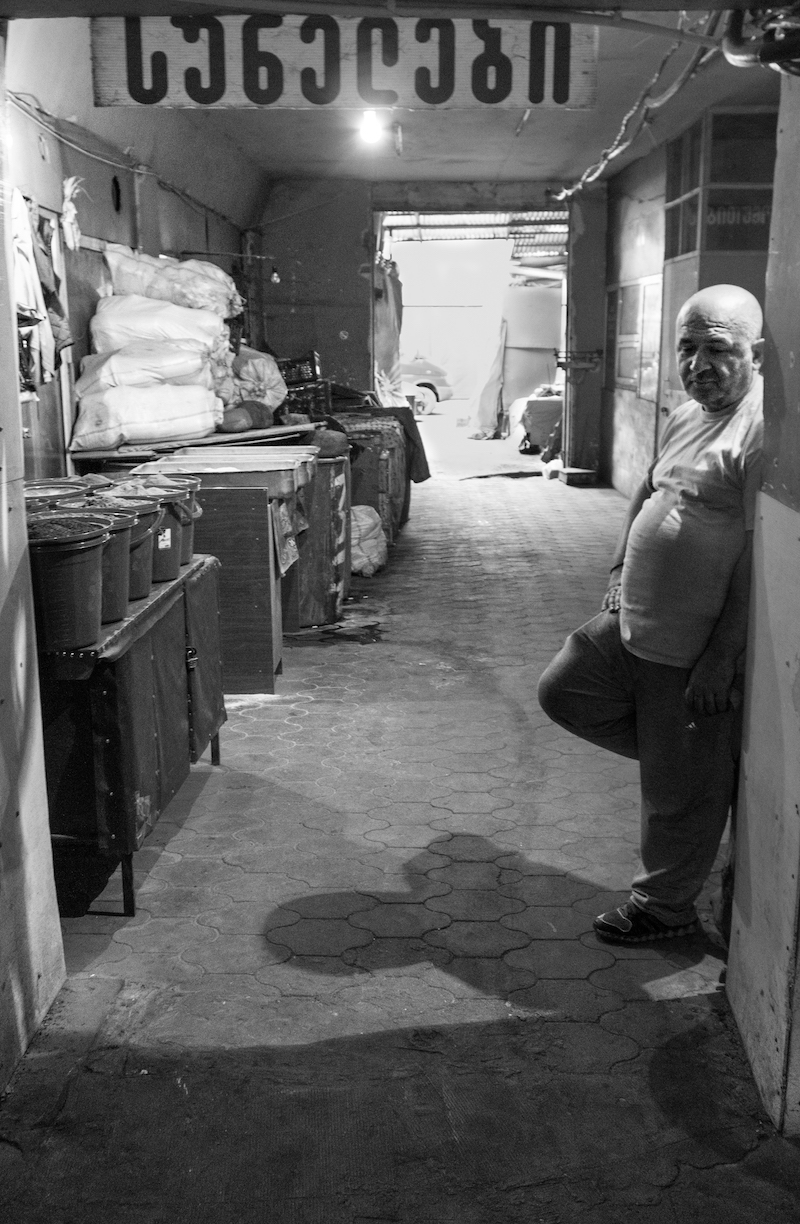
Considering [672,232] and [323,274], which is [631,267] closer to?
[672,232]

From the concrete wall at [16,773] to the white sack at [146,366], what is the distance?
3.65 metres

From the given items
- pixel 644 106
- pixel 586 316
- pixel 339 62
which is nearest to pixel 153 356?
pixel 339 62

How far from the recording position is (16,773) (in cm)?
270

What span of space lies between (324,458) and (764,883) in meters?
5.13

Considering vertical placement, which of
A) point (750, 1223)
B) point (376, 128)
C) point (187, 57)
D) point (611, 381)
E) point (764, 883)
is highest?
point (376, 128)

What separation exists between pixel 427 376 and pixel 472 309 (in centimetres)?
206

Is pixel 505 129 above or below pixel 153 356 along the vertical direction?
above

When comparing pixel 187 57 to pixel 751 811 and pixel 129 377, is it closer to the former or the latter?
pixel 751 811

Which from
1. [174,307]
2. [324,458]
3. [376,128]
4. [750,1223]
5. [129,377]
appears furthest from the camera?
[376,128]

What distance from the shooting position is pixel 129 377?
632 cm

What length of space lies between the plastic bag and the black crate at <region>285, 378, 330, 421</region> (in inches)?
64.5

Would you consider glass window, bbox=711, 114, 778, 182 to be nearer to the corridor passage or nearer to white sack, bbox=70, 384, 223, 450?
white sack, bbox=70, 384, 223, 450

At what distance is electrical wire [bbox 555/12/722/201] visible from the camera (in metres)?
4.75

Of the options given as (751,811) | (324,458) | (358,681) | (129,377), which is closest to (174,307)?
(129,377)
